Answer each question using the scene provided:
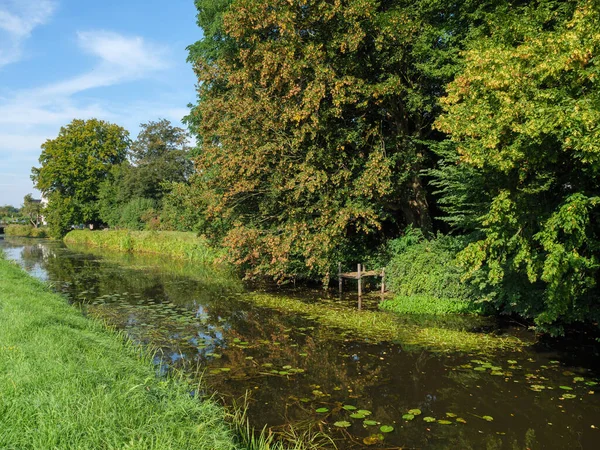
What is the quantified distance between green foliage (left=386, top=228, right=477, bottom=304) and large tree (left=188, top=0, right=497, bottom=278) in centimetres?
166

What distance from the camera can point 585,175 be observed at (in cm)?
893

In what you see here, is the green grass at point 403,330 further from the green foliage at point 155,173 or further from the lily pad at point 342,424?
the green foliage at point 155,173

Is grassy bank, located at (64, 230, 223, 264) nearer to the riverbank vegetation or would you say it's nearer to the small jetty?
the riverbank vegetation

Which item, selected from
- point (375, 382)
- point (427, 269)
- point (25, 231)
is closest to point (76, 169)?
point (25, 231)

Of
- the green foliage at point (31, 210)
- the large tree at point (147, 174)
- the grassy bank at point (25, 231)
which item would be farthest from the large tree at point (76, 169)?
the green foliage at point (31, 210)

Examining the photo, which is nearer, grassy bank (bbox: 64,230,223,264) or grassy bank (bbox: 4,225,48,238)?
grassy bank (bbox: 64,230,223,264)

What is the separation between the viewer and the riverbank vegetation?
27.0 ft

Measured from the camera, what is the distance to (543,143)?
26.8ft

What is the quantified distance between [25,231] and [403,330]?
8168 cm

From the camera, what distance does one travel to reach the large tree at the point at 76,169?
62656 millimetres

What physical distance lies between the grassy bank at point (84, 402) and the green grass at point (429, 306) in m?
9.90

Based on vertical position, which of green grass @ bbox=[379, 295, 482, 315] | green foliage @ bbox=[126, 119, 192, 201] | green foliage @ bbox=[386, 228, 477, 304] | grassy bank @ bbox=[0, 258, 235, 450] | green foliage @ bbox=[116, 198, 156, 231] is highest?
green foliage @ bbox=[126, 119, 192, 201]

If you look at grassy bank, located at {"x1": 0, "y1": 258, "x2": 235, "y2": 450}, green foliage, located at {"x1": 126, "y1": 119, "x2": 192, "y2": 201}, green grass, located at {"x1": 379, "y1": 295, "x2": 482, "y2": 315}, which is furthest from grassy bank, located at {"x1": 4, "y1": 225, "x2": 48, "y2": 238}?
grassy bank, located at {"x1": 0, "y1": 258, "x2": 235, "y2": 450}

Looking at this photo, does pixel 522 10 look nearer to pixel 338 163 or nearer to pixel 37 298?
pixel 338 163
